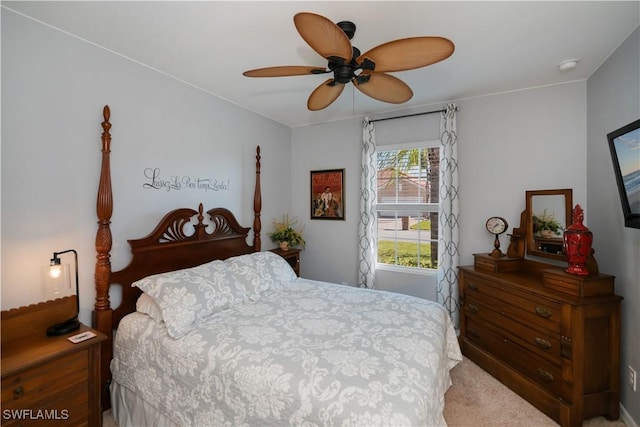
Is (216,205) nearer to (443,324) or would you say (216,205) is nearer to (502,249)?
(443,324)

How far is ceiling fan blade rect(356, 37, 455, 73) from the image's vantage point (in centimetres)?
128

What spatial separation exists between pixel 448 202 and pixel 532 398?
1.80 meters

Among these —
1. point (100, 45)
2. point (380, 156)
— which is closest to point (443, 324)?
point (380, 156)

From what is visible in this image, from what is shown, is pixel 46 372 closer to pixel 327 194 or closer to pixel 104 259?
pixel 104 259

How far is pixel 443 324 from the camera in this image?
6.45 feet

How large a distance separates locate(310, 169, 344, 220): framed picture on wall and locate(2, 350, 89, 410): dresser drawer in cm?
279

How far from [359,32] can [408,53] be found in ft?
2.01

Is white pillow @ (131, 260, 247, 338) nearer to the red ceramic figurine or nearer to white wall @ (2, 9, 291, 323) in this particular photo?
white wall @ (2, 9, 291, 323)

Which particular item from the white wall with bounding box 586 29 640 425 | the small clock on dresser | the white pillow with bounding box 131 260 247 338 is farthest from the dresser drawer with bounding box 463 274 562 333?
the white pillow with bounding box 131 260 247 338

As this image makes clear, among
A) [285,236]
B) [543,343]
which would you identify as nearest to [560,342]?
[543,343]

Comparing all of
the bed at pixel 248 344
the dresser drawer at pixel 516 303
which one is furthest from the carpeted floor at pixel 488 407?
the dresser drawer at pixel 516 303

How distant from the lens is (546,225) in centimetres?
252

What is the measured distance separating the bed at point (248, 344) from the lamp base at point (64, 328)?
0.65 feet

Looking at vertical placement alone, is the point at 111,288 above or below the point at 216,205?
below
